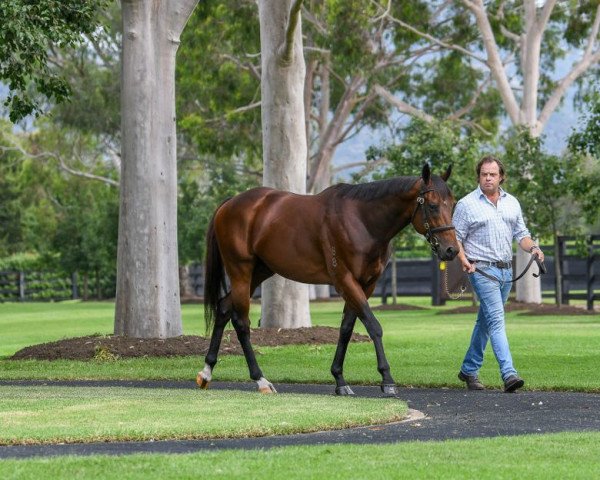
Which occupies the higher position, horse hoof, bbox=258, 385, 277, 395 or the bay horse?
the bay horse

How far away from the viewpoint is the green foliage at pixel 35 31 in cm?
1475

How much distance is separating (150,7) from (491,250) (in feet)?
28.6

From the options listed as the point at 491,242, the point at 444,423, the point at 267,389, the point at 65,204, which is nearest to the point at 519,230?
the point at 491,242

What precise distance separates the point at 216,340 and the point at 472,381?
8.81 ft

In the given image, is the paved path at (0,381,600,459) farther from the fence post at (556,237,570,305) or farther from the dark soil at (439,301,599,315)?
the fence post at (556,237,570,305)

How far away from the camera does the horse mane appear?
12734 mm

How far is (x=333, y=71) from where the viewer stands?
44.7m

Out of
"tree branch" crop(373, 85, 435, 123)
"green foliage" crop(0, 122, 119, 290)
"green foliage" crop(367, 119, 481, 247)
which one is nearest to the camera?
"green foliage" crop(367, 119, 481, 247)

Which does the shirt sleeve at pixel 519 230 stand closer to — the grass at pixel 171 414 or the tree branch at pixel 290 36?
the grass at pixel 171 414

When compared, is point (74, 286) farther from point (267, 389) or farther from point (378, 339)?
point (378, 339)

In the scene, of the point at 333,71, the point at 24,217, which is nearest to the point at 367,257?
the point at 333,71

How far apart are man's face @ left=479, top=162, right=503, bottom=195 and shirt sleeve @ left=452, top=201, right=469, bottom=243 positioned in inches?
11.3

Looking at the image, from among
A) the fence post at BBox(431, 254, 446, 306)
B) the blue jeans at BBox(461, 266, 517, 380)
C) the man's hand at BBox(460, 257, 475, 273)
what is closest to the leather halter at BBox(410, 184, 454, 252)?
the man's hand at BBox(460, 257, 475, 273)

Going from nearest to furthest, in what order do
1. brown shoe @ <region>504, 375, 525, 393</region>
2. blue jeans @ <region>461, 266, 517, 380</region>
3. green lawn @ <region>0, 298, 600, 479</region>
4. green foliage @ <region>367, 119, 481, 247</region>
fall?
green lawn @ <region>0, 298, 600, 479</region>, brown shoe @ <region>504, 375, 525, 393</region>, blue jeans @ <region>461, 266, 517, 380</region>, green foliage @ <region>367, 119, 481, 247</region>
